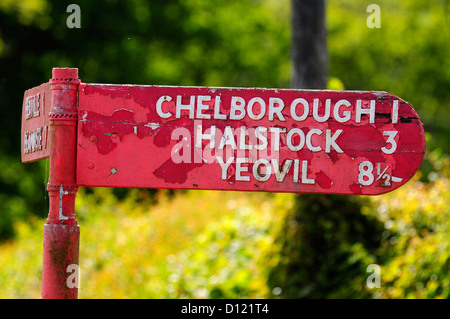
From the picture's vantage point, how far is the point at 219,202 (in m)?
10.4

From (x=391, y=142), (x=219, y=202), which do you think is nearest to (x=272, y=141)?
(x=391, y=142)

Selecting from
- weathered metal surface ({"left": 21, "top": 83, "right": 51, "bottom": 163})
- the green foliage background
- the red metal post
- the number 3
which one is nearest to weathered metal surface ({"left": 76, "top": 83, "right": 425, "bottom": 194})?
the number 3

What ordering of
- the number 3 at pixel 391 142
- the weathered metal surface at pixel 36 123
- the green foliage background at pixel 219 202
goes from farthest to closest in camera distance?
the green foliage background at pixel 219 202
the weathered metal surface at pixel 36 123
the number 3 at pixel 391 142

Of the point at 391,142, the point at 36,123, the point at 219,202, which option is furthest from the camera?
the point at 219,202

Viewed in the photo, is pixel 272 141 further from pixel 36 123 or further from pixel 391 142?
pixel 36 123

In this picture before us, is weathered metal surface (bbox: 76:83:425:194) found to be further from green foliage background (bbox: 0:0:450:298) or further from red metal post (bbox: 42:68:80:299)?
green foliage background (bbox: 0:0:450:298)

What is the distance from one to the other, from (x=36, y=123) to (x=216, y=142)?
1.01 meters

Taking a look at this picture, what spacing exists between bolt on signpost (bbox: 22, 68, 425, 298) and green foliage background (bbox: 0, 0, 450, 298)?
71 cm

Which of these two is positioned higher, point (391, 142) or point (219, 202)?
point (391, 142)

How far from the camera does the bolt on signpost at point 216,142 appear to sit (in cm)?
349

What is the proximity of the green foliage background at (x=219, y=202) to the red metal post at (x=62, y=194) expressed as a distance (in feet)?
2.12

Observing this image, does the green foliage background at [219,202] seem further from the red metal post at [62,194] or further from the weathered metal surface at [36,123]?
the red metal post at [62,194]

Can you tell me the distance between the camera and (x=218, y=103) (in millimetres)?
3539

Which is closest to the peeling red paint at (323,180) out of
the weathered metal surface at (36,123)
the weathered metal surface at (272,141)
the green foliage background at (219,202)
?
the weathered metal surface at (272,141)
